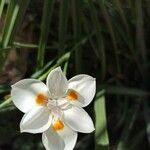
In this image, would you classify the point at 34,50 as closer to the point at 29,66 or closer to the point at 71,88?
the point at 29,66

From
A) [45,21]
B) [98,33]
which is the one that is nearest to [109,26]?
[98,33]

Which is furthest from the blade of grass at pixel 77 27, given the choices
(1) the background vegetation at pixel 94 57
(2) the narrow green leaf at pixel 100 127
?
(2) the narrow green leaf at pixel 100 127

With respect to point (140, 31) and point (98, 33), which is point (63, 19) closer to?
point (98, 33)

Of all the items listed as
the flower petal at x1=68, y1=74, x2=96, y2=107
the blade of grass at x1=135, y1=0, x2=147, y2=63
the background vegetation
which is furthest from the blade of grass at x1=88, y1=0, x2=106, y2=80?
the flower petal at x1=68, y1=74, x2=96, y2=107

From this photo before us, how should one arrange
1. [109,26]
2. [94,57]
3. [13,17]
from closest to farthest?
[13,17]
[109,26]
[94,57]

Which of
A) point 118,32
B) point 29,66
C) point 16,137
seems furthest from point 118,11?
point 16,137

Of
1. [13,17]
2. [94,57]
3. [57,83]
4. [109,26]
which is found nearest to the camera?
[57,83]
